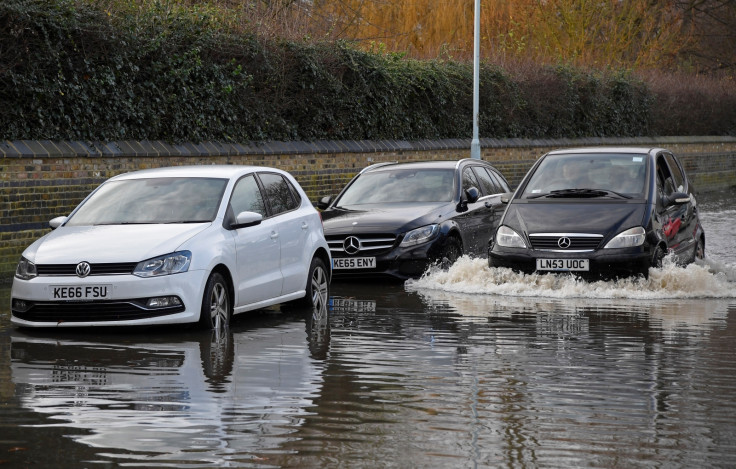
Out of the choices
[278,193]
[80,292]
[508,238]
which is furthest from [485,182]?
[80,292]

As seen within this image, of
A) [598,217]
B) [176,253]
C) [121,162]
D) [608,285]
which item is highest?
[121,162]

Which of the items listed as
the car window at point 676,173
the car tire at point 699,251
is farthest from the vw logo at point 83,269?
the car tire at point 699,251

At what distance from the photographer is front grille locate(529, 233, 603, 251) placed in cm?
1419

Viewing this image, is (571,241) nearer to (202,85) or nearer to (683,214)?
(683,214)

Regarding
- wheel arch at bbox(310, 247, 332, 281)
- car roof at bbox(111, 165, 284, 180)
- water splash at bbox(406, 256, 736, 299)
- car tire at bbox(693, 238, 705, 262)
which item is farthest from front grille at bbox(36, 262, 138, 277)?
car tire at bbox(693, 238, 705, 262)

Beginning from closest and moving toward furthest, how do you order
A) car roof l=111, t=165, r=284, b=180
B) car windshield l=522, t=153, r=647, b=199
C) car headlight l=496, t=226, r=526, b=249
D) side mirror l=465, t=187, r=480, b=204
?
1. car roof l=111, t=165, r=284, b=180
2. car headlight l=496, t=226, r=526, b=249
3. car windshield l=522, t=153, r=647, b=199
4. side mirror l=465, t=187, r=480, b=204

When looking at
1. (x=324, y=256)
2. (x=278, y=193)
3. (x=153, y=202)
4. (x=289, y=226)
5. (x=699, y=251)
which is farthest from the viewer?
(x=699, y=251)

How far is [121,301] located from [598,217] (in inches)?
236

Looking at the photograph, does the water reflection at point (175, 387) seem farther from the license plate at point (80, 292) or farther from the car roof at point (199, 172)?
the car roof at point (199, 172)

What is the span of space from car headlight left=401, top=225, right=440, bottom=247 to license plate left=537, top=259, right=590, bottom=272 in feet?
6.69

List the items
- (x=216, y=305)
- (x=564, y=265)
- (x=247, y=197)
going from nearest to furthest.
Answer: (x=216, y=305) → (x=247, y=197) → (x=564, y=265)

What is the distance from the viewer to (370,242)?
1590cm

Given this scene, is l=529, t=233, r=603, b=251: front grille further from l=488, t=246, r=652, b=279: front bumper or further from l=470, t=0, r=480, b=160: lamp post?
l=470, t=0, r=480, b=160: lamp post

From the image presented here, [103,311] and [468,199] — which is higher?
[468,199]
